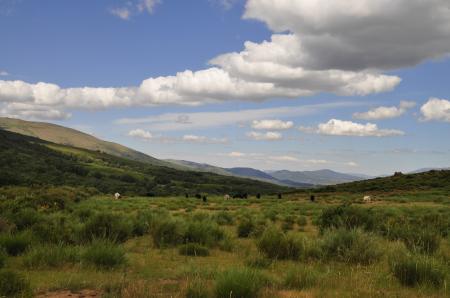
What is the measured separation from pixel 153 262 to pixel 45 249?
2.72 meters

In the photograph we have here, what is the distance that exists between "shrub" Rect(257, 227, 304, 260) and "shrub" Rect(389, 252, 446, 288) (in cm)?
324

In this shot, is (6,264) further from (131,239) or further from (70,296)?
(131,239)

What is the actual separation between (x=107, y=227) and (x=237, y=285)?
8858 mm

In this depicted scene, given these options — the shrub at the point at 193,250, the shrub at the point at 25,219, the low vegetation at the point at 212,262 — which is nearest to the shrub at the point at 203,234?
the low vegetation at the point at 212,262

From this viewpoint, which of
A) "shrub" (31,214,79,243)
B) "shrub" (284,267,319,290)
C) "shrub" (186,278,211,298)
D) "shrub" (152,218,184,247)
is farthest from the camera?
"shrub" (152,218,184,247)

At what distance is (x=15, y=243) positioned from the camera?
11.8m

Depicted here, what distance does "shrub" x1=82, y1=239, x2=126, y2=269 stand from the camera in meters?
10.2

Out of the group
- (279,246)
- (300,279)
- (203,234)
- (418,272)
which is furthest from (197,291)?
(203,234)

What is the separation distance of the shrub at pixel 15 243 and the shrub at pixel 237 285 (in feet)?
22.1

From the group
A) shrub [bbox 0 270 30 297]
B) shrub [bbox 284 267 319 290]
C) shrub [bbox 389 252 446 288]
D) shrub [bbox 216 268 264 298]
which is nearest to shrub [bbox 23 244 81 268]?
shrub [bbox 0 270 30 297]

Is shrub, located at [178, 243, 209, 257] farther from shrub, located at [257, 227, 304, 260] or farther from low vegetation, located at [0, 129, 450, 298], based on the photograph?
shrub, located at [257, 227, 304, 260]

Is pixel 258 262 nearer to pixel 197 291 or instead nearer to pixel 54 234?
pixel 197 291

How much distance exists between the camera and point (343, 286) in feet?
27.4

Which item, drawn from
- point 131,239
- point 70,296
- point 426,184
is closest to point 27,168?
point 426,184
